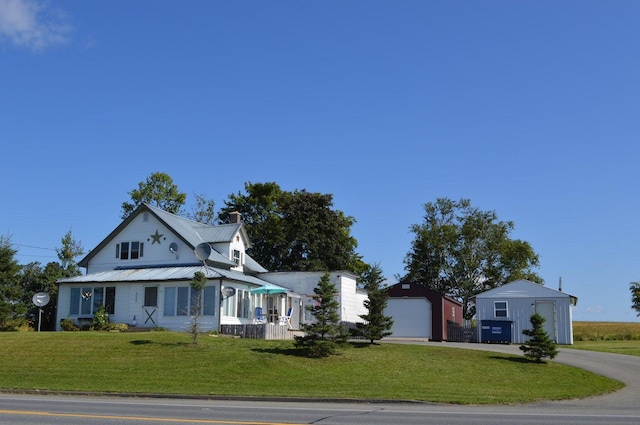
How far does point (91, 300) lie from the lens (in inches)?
1563

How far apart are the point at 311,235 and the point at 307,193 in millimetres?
4276

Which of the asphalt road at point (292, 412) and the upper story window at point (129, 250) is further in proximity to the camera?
the upper story window at point (129, 250)

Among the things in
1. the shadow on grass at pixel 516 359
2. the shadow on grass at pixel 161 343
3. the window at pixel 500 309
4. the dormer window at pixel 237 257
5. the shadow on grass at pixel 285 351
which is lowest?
the shadow on grass at pixel 516 359

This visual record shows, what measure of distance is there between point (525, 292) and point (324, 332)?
19829 mm

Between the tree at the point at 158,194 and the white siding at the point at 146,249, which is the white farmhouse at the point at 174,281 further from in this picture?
the tree at the point at 158,194

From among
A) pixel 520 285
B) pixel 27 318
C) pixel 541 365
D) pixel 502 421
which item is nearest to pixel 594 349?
pixel 520 285

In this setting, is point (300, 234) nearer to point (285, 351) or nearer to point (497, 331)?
point (497, 331)

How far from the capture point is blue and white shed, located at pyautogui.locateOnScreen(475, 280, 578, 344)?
41844mm

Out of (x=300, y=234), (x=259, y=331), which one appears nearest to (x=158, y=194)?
(x=300, y=234)

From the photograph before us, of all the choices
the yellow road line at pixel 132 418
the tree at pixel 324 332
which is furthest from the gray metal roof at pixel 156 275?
the yellow road line at pixel 132 418

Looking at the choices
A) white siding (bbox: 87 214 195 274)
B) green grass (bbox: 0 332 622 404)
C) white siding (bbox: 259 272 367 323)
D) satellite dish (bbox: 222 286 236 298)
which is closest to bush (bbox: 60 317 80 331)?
white siding (bbox: 87 214 195 274)

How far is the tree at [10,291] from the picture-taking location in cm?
4281

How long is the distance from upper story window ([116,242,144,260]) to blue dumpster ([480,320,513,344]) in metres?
22.2

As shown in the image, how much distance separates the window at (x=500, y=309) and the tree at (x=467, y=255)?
2592 centimetres
